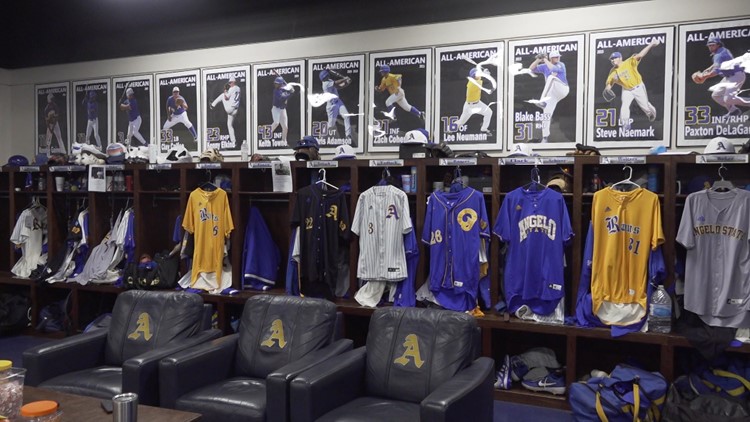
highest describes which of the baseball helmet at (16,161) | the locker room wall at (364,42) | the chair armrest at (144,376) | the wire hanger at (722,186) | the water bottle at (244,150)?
the locker room wall at (364,42)

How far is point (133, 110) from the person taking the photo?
627 centimetres

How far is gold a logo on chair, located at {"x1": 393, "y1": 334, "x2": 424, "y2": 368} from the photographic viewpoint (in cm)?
313

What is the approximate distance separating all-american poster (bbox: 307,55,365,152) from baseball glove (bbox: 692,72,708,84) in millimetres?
2744

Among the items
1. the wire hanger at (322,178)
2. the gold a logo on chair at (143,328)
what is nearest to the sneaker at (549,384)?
the wire hanger at (322,178)

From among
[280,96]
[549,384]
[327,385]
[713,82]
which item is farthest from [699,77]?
[280,96]

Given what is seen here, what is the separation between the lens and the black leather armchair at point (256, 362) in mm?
3008

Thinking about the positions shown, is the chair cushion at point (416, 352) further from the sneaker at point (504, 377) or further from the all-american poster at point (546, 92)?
the all-american poster at point (546, 92)

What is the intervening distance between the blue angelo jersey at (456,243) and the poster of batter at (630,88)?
3.79 ft

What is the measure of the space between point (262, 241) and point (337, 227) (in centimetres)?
92

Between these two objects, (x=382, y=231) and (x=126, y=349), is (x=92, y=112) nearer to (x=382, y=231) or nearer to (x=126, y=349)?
(x=126, y=349)

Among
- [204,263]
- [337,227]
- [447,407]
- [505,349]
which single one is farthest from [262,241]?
[447,407]

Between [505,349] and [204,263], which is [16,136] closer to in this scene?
[204,263]

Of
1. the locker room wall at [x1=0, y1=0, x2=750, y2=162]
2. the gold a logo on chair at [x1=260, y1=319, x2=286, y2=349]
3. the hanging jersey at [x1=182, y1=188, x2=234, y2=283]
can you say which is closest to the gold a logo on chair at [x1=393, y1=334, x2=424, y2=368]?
the gold a logo on chair at [x1=260, y1=319, x2=286, y2=349]

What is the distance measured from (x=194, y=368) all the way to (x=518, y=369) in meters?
2.47
